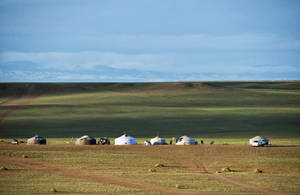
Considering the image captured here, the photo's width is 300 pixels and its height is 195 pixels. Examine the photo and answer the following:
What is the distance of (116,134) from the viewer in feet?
267

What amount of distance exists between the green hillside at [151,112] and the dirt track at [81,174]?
106ft

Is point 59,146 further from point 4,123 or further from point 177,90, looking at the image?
point 177,90

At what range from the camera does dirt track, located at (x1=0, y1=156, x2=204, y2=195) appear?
36.5 metres

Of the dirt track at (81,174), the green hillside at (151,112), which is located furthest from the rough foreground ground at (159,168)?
the green hillside at (151,112)

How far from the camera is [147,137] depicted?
78.4 m

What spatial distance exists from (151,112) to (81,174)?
2491 inches

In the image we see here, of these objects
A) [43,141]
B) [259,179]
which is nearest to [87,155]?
[43,141]

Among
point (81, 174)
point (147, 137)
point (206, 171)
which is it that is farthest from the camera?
point (147, 137)

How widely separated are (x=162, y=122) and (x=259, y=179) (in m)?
53.1

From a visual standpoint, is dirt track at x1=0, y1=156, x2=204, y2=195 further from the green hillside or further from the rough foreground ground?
the green hillside

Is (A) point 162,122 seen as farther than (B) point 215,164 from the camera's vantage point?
Yes

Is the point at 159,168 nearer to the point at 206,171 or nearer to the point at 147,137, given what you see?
the point at 206,171

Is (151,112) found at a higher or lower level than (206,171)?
higher

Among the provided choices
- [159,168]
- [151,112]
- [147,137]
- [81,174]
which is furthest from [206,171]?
[151,112]
